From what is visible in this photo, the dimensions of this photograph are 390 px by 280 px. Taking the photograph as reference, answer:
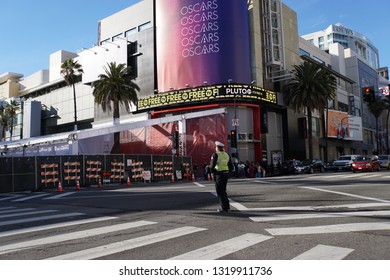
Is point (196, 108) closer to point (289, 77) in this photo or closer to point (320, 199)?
point (289, 77)

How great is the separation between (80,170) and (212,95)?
19799mm

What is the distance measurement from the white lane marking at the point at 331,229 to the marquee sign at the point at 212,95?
33651 mm

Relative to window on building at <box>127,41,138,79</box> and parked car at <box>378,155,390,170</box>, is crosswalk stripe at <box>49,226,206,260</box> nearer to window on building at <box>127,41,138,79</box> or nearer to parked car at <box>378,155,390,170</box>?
parked car at <box>378,155,390,170</box>

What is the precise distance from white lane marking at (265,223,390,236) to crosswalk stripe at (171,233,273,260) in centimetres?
51

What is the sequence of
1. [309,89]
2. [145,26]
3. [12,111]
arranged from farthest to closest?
[12,111] → [145,26] → [309,89]

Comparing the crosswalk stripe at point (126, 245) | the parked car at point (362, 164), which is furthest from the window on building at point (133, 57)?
the crosswalk stripe at point (126, 245)

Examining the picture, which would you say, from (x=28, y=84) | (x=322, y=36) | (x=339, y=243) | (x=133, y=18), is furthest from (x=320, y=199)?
(x=322, y=36)

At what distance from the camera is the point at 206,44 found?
138 feet

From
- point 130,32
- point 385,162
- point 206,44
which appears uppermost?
point 130,32

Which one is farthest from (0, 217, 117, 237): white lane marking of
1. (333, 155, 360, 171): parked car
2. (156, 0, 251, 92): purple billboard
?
(156, 0, 251, 92): purple billboard

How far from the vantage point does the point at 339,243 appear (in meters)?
5.77

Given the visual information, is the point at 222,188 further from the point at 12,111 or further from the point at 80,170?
the point at 12,111

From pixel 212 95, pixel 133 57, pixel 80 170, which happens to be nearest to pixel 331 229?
pixel 80 170

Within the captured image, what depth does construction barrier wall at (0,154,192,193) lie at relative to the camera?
2103 cm
